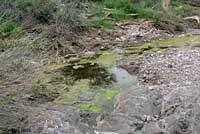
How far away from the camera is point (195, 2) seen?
578 inches

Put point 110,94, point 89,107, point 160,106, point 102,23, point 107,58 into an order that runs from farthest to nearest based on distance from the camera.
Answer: point 102,23, point 107,58, point 110,94, point 89,107, point 160,106

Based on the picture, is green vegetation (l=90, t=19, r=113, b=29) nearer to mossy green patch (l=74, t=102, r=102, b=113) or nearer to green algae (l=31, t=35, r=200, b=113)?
green algae (l=31, t=35, r=200, b=113)

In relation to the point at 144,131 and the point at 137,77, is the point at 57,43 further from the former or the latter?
the point at 144,131

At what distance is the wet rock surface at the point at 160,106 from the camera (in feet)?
18.5

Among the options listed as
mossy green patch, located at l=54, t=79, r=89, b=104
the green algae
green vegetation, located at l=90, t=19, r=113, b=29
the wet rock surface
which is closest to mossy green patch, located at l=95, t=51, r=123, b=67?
the green algae

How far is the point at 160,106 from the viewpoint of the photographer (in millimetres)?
6238

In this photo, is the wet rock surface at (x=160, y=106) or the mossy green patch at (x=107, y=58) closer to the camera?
the wet rock surface at (x=160, y=106)

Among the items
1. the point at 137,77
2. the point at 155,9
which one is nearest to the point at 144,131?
the point at 137,77

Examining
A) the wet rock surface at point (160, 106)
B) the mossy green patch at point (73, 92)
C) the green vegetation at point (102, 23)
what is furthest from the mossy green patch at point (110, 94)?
the green vegetation at point (102, 23)

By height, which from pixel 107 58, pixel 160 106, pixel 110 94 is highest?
pixel 160 106

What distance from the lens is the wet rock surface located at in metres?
5.63

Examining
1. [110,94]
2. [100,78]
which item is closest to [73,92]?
[110,94]

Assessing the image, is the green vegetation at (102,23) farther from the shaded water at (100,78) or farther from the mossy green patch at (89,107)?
the mossy green patch at (89,107)

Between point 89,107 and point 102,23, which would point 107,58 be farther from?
point 89,107
